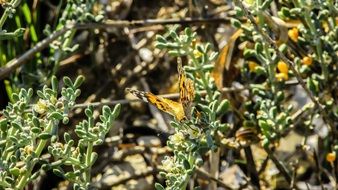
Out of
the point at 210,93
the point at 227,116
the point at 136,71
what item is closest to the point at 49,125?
the point at 210,93

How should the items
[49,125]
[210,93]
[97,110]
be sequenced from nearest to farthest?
1. [49,125]
2. [210,93]
3. [97,110]

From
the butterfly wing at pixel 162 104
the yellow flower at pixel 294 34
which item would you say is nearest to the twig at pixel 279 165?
the yellow flower at pixel 294 34

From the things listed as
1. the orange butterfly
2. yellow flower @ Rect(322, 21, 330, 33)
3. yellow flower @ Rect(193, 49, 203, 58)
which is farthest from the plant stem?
yellow flower @ Rect(322, 21, 330, 33)

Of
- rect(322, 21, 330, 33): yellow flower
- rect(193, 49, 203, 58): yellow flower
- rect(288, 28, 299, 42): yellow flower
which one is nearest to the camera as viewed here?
rect(193, 49, 203, 58): yellow flower

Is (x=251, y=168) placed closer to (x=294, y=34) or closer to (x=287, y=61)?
(x=294, y=34)

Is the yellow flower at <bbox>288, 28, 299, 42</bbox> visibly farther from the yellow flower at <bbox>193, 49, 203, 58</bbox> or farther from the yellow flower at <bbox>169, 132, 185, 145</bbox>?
the yellow flower at <bbox>169, 132, 185, 145</bbox>

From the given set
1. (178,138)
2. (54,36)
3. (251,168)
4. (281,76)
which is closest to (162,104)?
(178,138)

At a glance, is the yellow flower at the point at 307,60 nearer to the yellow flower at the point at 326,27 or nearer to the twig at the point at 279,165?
the yellow flower at the point at 326,27

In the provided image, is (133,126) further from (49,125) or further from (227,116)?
(49,125)
